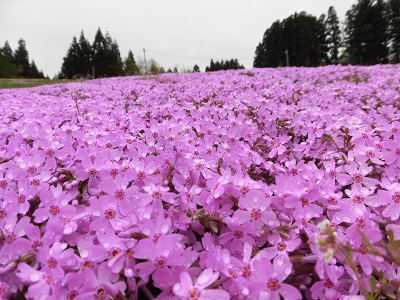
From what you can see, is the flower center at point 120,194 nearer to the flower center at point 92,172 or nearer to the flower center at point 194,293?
the flower center at point 92,172

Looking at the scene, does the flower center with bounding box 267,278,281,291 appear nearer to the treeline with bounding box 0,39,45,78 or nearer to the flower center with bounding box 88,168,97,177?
the flower center with bounding box 88,168,97,177

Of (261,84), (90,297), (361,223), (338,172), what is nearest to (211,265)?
(90,297)

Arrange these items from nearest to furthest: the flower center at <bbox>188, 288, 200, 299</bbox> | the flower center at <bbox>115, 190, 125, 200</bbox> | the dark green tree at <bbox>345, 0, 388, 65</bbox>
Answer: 1. the flower center at <bbox>188, 288, 200, 299</bbox>
2. the flower center at <bbox>115, 190, 125, 200</bbox>
3. the dark green tree at <bbox>345, 0, 388, 65</bbox>

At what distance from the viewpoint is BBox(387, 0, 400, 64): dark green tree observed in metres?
59.8

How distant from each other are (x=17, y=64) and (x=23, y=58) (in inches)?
277

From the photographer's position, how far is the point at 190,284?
1.04 meters

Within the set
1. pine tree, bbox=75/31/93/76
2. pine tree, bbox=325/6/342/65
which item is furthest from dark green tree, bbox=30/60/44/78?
pine tree, bbox=325/6/342/65

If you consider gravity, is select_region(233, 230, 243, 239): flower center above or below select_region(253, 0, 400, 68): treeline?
below

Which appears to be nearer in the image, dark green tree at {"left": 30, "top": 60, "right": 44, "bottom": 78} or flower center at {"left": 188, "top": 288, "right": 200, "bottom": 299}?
flower center at {"left": 188, "top": 288, "right": 200, "bottom": 299}

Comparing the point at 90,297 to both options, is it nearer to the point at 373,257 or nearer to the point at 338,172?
the point at 373,257

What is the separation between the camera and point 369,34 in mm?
61438

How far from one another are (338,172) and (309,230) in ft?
2.27

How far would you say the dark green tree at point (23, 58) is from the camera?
88975 mm

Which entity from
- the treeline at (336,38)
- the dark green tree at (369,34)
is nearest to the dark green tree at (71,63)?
the treeline at (336,38)
